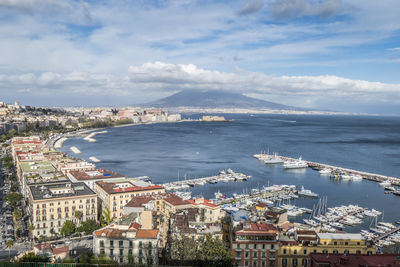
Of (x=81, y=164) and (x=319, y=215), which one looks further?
(x=81, y=164)

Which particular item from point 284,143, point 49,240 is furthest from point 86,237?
point 284,143

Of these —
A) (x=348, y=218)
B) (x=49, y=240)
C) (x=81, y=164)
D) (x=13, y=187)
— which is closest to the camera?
(x=49, y=240)

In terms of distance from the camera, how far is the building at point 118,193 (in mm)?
23672

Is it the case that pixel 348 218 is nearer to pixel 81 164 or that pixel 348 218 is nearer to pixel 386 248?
pixel 386 248

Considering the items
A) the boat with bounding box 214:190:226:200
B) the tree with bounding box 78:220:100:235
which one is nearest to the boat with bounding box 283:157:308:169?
the boat with bounding box 214:190:226:200

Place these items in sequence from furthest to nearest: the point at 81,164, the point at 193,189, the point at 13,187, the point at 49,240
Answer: the point at 193,189
the point at 81,164
the point at 13,187
the point at 49,240

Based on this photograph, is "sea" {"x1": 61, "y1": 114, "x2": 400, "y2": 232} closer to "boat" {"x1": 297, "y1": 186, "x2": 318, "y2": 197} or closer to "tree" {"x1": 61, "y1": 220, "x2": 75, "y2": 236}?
"boat" {"x1": 297, "y1": 186, "x2": 318, "y2": 197}

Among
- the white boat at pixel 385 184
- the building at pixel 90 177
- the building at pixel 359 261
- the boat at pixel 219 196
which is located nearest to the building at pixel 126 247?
the building at pixel 359 261

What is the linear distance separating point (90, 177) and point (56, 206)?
742 centimetres

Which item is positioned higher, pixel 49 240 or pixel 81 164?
pixel 81 164

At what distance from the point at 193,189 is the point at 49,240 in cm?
1806

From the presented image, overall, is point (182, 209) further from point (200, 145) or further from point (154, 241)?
point (200, 145)

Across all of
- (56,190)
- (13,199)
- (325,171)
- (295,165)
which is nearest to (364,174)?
(325,171)

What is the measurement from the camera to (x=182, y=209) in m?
18.5
